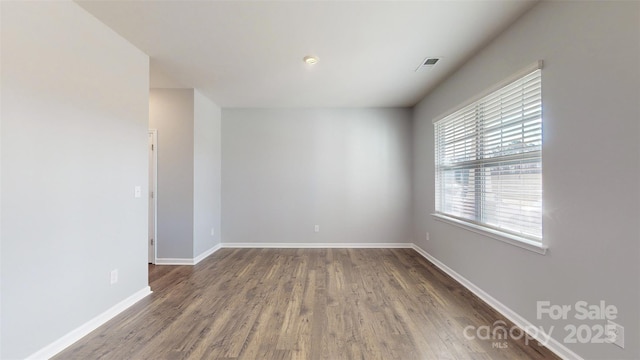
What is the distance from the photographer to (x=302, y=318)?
233cm

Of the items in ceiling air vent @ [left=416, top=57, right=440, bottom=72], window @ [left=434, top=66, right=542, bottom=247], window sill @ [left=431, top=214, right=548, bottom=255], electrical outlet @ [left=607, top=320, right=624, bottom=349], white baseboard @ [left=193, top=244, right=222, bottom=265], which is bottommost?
white baseboard @ [left=193, top=244, right=222, bottom=265]

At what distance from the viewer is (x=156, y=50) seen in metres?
2.71

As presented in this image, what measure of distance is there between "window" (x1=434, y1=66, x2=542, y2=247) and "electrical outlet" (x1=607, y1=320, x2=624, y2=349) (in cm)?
59

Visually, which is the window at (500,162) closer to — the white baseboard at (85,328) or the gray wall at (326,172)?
the gray wall at (326,172)

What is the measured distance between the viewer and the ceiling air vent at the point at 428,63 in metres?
2.92

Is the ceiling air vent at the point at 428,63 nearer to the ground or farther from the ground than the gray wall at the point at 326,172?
farther from the ground

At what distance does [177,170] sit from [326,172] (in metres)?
2.44

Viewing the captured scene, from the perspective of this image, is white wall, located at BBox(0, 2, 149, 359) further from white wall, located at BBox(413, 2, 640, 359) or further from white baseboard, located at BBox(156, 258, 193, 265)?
white wall, located at BBox(413, 2, 640, 359)

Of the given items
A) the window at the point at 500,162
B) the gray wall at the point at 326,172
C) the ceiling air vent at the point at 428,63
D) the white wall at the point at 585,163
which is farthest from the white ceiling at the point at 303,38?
the gray wall at the point at 326,172

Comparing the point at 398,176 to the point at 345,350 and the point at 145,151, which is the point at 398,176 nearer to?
the point at 345,350

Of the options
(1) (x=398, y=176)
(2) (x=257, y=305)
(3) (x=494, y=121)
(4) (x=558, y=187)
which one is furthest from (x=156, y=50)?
(1) (x=398, y=176)

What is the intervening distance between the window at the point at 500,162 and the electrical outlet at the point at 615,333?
1.94ft

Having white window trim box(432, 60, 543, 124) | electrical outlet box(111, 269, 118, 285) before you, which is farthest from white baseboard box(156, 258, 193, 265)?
white window trim box(432, 60, 543, 124)

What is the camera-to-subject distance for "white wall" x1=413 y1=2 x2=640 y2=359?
1410 millimetres
